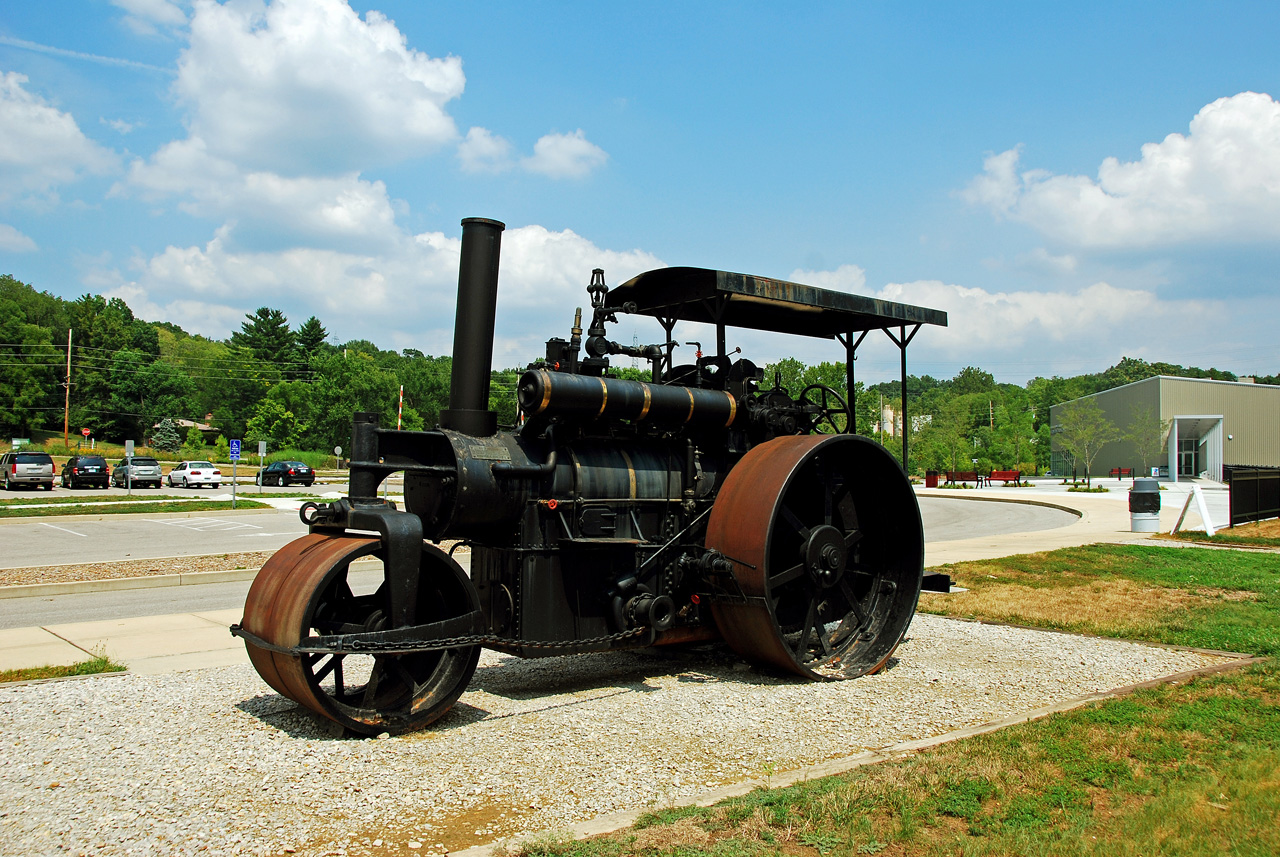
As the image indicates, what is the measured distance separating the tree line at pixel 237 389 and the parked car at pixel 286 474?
51.9 feet

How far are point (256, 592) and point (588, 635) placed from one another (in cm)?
220

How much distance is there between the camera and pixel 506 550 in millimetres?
6320

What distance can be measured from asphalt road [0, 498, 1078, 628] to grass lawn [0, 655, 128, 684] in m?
2.99

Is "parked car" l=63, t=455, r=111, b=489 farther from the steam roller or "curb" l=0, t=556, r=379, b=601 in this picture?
the steam roller

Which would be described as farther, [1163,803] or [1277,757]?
[1277,757]

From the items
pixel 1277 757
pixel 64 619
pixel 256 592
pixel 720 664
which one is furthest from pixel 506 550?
pixel 64 619

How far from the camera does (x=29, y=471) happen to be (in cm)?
3938

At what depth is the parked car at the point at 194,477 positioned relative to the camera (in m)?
43.1

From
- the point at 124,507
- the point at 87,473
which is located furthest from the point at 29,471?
the point at 124,507

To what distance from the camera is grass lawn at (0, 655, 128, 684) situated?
7.11 m

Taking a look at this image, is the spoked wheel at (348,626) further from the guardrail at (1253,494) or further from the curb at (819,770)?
the guardrail at (1253,494)

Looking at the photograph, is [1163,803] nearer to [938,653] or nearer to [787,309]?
[938,653]

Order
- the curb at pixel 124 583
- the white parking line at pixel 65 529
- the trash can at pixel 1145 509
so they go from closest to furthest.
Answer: the curb at pixel 124 583 → the white parking line at pixel 65 529 → the trash can at pixel 1145 509

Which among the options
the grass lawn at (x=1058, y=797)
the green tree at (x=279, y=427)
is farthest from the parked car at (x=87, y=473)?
the grass lawn at (x=1058, y=797)
